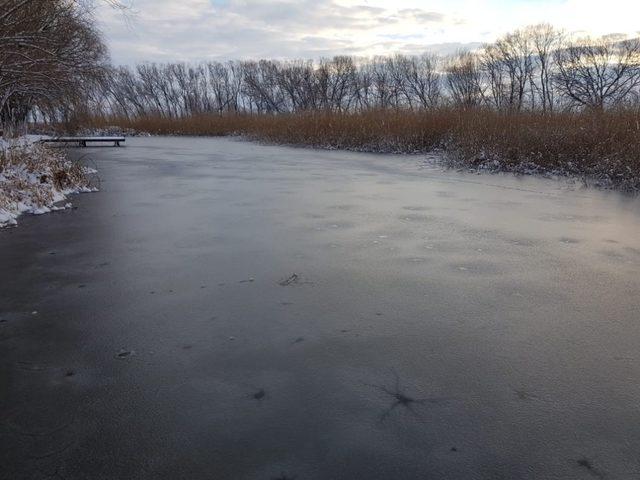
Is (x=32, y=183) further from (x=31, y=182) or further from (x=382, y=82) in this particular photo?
(x=382, y=82)

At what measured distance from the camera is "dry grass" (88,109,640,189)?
12.3m

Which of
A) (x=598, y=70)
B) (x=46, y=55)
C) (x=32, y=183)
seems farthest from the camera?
(x=598, y=70)

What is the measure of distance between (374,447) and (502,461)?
611 mm

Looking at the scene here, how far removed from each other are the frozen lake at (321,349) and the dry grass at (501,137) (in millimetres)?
5413

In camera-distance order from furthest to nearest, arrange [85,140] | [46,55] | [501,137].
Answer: [85,140] → [501,137] → [46,55]

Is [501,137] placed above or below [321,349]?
above

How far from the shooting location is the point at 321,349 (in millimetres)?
3580

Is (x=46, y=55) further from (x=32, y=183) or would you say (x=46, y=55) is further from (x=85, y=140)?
(x=85, y=140)

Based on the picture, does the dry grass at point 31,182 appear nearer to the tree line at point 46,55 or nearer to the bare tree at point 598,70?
the tree line at point 46,55

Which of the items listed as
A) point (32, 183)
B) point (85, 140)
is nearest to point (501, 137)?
point (32, 183)

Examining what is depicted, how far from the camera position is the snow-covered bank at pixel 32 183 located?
861 centimetres

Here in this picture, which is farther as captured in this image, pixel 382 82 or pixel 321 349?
pixel 382 82

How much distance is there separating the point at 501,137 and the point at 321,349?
13.3m

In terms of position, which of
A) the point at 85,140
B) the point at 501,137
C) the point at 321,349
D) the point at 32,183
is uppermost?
the point at 501,137
